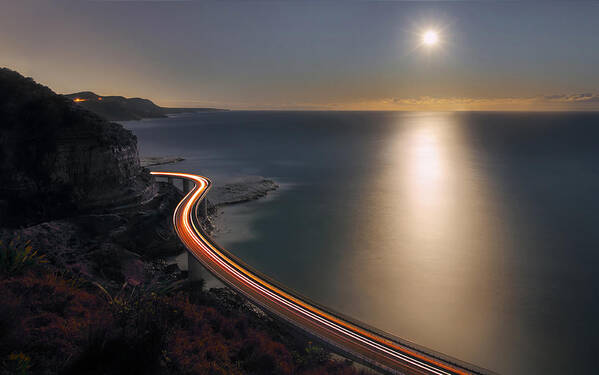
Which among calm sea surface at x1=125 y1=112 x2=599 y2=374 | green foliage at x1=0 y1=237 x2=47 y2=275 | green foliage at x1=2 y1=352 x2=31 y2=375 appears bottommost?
calm sea surface at x1=125 y1=112 x2=599 y2=374

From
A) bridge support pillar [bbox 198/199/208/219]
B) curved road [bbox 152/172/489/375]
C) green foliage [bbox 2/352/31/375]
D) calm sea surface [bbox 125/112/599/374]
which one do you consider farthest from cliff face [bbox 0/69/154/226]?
green foliage [bbox 2/352/31/375]

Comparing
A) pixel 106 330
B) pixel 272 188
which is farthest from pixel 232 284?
pixel 272 188

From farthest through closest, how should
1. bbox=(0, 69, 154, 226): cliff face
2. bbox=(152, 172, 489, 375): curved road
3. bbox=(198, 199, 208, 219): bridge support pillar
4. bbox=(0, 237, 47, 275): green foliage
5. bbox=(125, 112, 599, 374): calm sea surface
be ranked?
bbox=(198, 199, 208, 219): bridge support pillar → bbox=(0, 69, 154, 226): cliff face → bbox=(125, 112, 599, 374): calm sea surface → bbox=(0, 237, 47, 275): green foliage → bbox=(152, 172, 489, 375): curved road

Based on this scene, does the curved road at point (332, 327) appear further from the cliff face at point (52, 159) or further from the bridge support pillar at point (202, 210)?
the cliff face at point (52, 159)

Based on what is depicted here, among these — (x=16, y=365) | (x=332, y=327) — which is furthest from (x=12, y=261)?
(x=332, y=327)

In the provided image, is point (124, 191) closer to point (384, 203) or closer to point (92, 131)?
point (92, 131)

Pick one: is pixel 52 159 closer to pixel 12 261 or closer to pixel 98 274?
pixel 98 274

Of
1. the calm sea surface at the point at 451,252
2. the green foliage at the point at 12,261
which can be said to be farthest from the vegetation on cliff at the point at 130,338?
the calm sea surface at the point at 451,252

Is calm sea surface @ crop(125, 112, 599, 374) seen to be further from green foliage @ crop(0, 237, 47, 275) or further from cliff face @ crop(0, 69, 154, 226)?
green foliage @ crop(0, 237, 47, 275)
